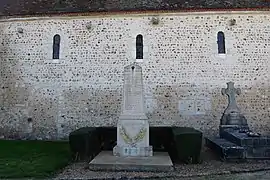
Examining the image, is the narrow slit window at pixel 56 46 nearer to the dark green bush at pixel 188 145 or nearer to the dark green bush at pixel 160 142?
the dark green bush at pixel 160 142

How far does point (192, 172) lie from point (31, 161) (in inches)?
174

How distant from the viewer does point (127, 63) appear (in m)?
14.2

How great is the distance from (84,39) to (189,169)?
29.8ft

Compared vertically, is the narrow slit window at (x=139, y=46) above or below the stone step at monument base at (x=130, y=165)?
above

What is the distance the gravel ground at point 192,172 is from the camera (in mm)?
6555

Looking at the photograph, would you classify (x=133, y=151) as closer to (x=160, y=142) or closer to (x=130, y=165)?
(x=130, y=165)

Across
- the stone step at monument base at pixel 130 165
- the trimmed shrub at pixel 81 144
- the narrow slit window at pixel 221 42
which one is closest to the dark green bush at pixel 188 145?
the stone step at monument base at pixel 130 165

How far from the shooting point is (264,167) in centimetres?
764

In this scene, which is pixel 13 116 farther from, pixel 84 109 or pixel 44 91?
pixel 84 109

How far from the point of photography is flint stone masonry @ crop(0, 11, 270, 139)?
13789 millimetres

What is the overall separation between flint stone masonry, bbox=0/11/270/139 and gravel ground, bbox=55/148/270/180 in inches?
223

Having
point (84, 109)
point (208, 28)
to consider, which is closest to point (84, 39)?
point (84, 109)

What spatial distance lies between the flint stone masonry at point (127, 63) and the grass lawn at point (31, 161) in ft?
12.5

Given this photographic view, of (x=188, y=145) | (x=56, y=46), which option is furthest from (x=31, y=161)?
(x=56, y=46)
